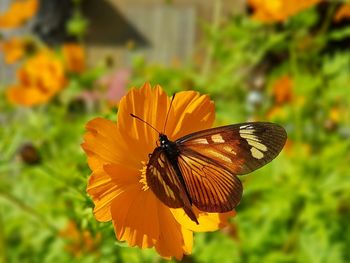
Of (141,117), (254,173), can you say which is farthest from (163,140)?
(254,173)

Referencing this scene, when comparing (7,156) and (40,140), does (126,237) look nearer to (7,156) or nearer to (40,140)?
(7,156)

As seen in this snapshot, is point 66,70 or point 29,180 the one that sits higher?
point 66,70

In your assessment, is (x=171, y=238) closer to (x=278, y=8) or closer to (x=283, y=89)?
(x=278, y=8)

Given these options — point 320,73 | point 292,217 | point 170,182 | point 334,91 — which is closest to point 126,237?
point 170,182

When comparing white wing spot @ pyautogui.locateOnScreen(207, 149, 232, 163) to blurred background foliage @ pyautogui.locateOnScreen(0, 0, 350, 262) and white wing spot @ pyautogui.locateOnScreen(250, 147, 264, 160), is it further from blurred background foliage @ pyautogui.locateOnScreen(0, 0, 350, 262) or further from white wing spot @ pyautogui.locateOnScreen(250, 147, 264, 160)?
blurred background foliage @ pyautogui.locateOnScreen(0, 0, 350, 262)

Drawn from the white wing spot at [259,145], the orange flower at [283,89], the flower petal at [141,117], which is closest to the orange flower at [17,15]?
the orange flower at [283,89]
